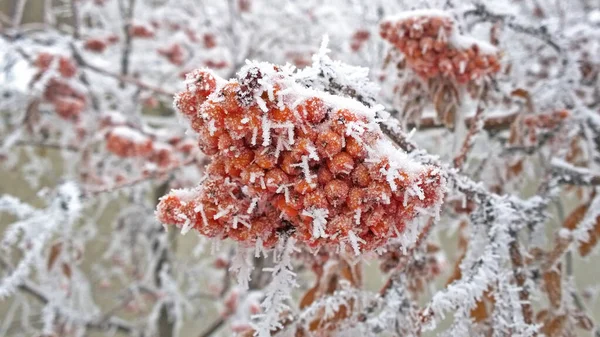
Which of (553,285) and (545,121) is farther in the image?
(545,121)

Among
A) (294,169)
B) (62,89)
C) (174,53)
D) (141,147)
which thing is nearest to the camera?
(294,169)

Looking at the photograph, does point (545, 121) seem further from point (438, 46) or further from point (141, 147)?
point (141, 147)

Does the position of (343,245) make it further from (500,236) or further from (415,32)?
(415,32)

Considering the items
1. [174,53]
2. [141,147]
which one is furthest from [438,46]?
[174,53]

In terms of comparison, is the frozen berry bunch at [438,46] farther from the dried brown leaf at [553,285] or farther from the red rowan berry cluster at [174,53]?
the red rowan berry cluster at [174,53]

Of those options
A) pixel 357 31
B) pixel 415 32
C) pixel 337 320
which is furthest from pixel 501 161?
pixel 357 31

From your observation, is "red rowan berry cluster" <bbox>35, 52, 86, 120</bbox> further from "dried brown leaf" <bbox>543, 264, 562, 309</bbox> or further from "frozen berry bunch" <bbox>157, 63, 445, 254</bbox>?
"dried brown leaf" <bbox>543, 264, 562, 309</bbox>
